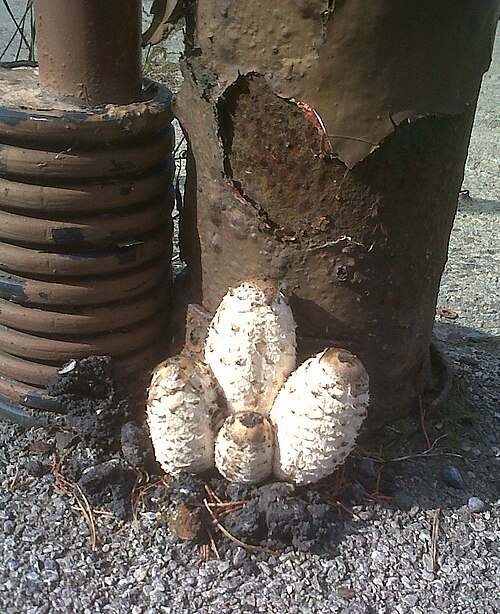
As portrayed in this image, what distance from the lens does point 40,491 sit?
2.10 meters

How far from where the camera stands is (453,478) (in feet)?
7.25

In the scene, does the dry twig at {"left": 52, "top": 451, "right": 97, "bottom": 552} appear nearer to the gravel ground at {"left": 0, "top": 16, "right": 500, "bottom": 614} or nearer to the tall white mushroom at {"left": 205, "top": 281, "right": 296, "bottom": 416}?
the gravel ground at {"left": 0, "top": 16, "right": 500, "bottom": 614}

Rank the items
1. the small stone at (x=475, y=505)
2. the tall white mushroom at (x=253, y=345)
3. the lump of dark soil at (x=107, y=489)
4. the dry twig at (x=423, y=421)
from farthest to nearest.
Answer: the dry twig at (x=423, y=421), the small stone at (x=475, y=505), the lump of dark soil at (x=107, y=489), the tall white mushroom at (x=253, y=345)

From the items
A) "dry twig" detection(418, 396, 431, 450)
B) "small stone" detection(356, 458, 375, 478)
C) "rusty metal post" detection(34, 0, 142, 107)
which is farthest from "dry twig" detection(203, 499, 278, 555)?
"rusty metal post" detection(34, 0, 142, 107)

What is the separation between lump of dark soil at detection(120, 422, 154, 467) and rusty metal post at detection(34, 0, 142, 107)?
0.91 meters

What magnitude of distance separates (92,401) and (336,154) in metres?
0.99

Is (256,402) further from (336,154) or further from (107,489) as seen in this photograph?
(336,154)

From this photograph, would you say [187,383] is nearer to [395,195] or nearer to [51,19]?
[395,195]

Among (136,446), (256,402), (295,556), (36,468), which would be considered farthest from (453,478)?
(36,468)

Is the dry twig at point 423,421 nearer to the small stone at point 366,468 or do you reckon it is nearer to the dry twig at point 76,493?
the small stone at point 366,468

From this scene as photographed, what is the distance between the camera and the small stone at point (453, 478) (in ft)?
7.24

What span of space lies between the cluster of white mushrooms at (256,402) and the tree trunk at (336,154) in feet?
0.65

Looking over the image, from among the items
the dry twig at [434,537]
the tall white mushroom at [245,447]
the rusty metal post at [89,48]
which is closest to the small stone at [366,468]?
the dry twig at [434,537]

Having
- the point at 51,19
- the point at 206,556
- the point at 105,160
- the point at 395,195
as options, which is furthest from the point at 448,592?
the point at 51,19
